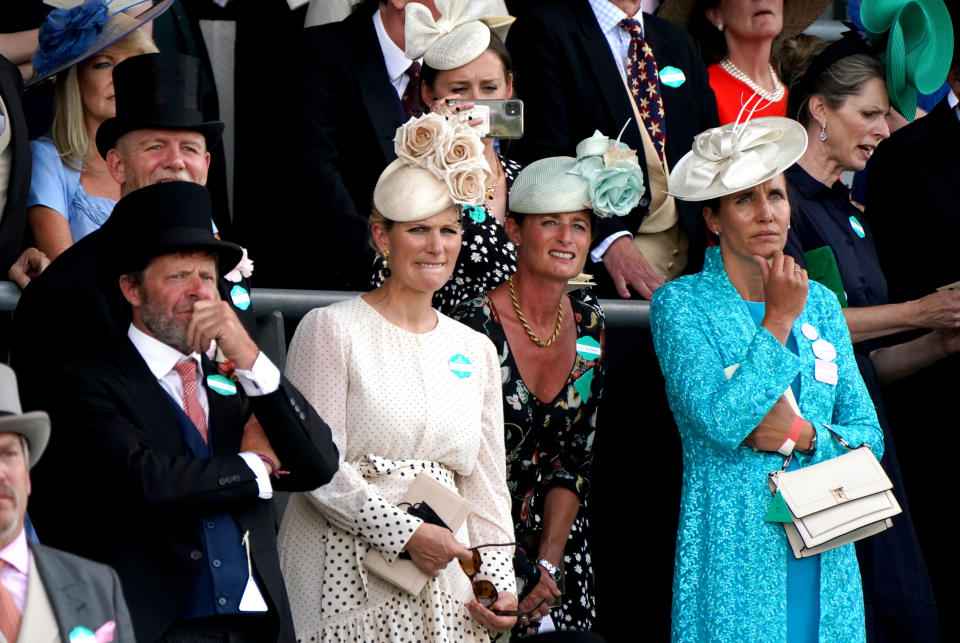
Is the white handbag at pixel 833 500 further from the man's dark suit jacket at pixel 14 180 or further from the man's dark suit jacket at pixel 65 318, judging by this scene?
the man's dark suit jacket at pixel 14 180

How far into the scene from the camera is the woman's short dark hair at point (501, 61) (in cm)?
564

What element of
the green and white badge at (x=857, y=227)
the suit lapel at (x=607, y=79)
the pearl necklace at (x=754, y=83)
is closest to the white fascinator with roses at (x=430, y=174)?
the suit lapel at (x=607, y=79)

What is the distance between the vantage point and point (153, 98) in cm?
478

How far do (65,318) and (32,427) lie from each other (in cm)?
76

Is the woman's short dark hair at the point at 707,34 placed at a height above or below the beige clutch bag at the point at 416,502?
below

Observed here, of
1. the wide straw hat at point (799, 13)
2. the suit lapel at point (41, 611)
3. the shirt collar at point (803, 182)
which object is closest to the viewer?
the suit lapel at point (41, 611)

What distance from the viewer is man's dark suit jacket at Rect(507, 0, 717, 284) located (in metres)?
6.10

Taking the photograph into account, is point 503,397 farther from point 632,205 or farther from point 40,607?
point 40,607

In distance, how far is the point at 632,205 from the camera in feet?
17.2

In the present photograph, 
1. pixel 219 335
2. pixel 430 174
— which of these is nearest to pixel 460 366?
pixel 430 174

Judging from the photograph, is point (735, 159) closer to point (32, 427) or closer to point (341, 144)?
point (341, 144)

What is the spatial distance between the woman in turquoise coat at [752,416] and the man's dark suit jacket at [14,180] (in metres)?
1.91

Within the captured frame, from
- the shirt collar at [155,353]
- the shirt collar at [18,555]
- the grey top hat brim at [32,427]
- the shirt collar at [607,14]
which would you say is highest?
the grey top hat brim at [32,427]

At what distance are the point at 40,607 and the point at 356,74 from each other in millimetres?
2999
